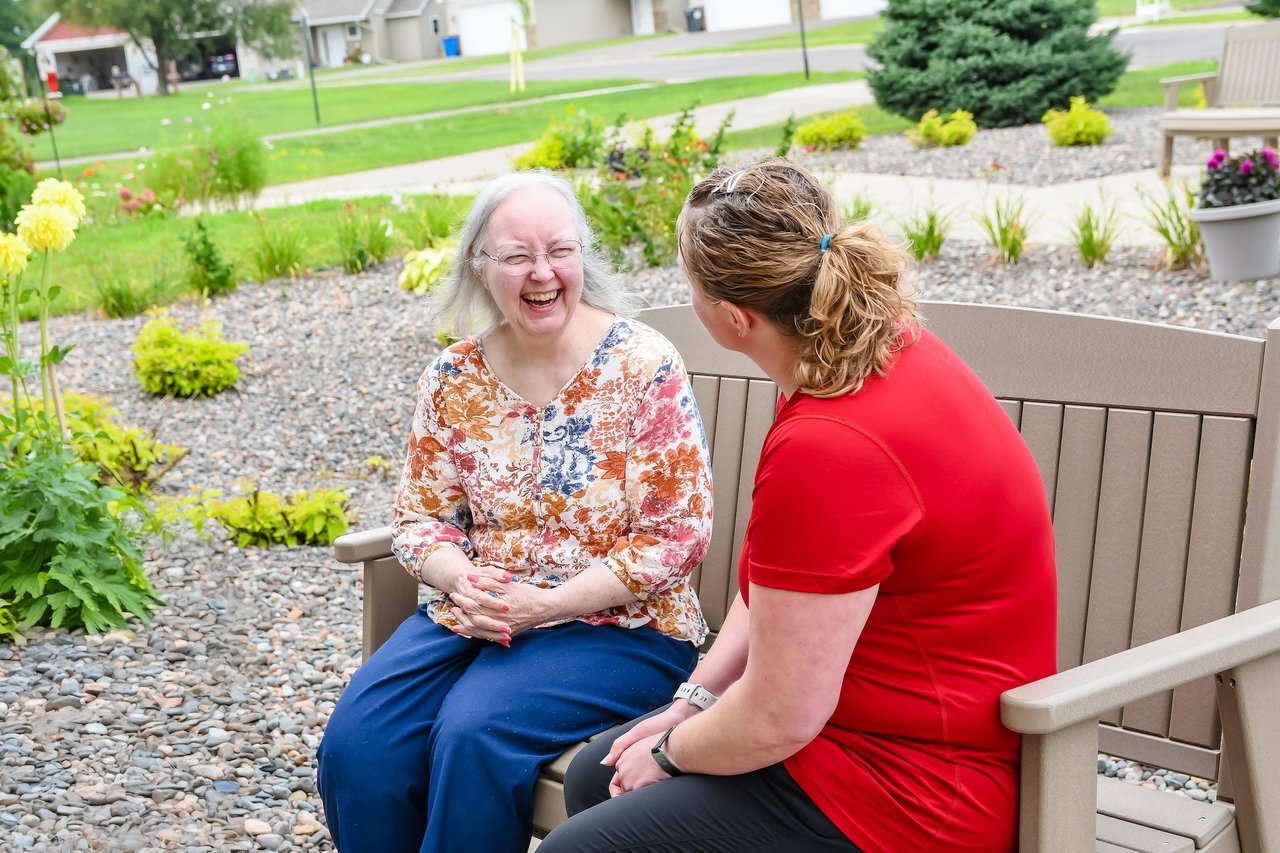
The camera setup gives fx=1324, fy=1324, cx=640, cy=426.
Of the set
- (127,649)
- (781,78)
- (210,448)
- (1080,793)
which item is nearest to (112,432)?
(210,448)

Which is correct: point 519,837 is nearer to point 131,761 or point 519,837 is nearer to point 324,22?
point 131,761

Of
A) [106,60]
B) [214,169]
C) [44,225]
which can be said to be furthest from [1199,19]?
[106,60]

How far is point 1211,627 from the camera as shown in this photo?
187cm

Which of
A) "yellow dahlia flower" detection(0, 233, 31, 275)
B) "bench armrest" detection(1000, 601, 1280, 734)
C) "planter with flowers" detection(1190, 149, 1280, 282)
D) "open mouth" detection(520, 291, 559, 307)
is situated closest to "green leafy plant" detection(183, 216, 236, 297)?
"yellow dahlia flower" detection(0, 233, 31, 275)

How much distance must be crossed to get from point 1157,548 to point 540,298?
1.19 meters

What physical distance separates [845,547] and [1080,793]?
482 mm

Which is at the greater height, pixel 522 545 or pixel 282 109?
pixel 522 545

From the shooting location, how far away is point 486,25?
64.7m

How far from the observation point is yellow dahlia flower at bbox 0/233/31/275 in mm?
3445

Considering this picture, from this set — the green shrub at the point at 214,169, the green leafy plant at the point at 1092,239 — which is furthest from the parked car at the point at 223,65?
the green leafy plant at the point at 1092,239

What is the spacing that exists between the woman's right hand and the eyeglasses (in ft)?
2.90

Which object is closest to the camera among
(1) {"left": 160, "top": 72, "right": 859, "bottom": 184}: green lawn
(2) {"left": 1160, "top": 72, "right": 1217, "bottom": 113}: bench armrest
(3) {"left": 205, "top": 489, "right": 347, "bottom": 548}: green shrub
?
(3) {"left": 205, "top": 489, "right": 347, "bottom": 548}: green shrub

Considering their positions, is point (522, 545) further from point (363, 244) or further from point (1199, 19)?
point (1199, 19)

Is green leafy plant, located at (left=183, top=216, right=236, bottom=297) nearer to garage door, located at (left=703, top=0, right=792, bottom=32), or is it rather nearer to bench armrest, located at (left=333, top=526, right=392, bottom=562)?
bench armrest, located at (left=333, top=526, right=392, bottom=562)
